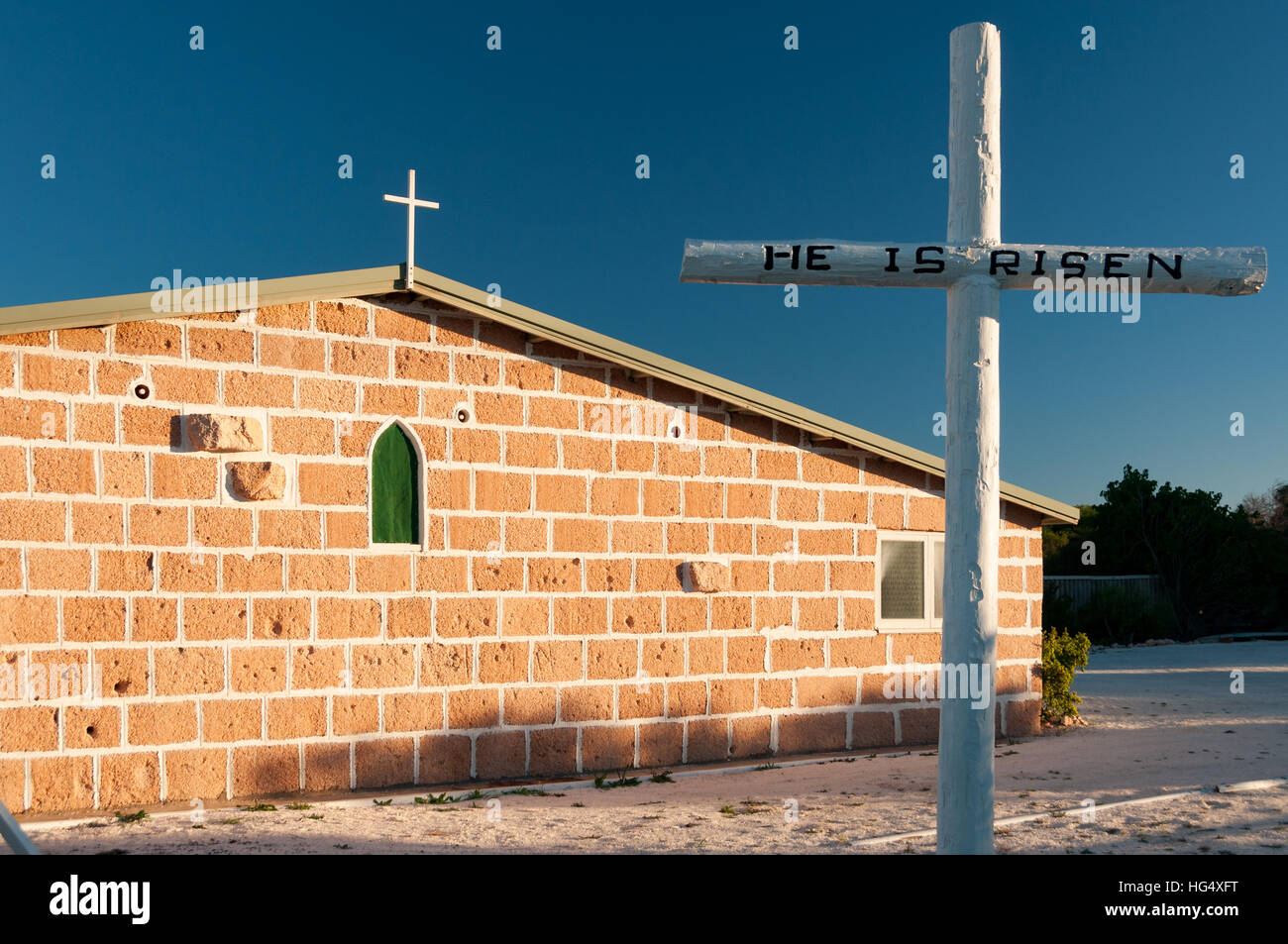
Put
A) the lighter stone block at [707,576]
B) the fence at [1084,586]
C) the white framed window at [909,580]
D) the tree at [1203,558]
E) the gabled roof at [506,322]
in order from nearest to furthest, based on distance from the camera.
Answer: the gabled roof at [506,322], the lighter stone block at [707,576], the white framed window at [909,580], the fence at [1084,586], the tree at [1203,558]

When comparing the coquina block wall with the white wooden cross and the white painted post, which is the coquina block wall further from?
the white painted post

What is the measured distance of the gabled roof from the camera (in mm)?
8039

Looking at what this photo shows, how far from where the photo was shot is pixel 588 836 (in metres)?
7.19

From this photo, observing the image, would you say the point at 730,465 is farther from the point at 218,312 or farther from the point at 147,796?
the point at 147,796

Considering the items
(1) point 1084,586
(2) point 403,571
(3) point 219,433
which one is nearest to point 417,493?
(2) point 403,571

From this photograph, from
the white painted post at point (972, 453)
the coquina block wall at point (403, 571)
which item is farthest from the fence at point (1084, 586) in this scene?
the white painted post at point (972, 453)

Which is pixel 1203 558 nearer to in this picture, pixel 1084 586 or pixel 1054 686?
pixel 1084 586

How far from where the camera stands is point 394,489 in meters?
9.12

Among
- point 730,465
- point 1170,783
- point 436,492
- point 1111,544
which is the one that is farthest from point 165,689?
point 1111,544

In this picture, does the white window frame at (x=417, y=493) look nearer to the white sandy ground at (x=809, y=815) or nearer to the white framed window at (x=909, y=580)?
the white sandy ground at (x=809, y=815)

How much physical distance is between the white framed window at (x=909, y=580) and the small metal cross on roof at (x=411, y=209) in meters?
5.64

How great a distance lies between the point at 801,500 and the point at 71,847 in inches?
279

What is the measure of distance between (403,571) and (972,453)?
17.2ft

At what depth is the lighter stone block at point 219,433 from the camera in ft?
27.6
